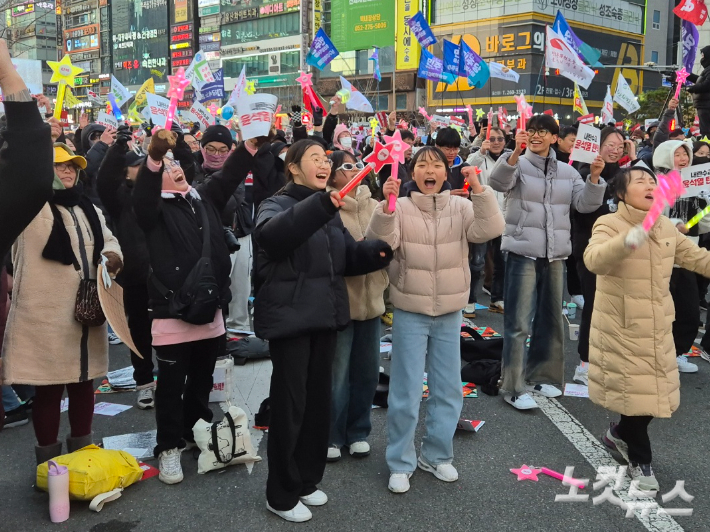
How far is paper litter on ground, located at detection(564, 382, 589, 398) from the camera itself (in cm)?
524

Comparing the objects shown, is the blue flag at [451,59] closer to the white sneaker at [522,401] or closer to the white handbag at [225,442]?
the white sneaker at [522,401]

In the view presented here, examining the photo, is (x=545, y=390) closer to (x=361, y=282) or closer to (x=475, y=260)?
(x=361, y=282)

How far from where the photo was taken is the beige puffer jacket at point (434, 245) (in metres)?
3.87

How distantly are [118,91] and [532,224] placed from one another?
918cm

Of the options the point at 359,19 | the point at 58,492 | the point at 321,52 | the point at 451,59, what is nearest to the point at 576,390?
the point at 58,492

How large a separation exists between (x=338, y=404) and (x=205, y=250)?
121 cm

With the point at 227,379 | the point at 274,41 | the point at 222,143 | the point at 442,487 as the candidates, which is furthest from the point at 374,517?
the point at 274,41

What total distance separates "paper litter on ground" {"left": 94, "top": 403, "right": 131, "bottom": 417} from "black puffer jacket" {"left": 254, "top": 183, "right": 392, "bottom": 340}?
2.11 m

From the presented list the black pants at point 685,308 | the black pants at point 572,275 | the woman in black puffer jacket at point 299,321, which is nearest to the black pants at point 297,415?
the woman in black puffer jacket at point 299,321

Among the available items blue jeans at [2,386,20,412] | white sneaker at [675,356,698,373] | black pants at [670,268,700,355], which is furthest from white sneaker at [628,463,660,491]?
blue jeans at [2,386,20,412]

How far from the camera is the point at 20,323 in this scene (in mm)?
3635

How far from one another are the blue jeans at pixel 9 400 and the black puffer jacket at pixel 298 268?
247 centimetres

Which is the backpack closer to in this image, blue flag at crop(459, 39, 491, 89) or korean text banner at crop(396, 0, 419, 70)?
blue flag at crop(459, 39, 491, 89)

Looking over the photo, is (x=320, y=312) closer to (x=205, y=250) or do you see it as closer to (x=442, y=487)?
(x=205, y=250)
